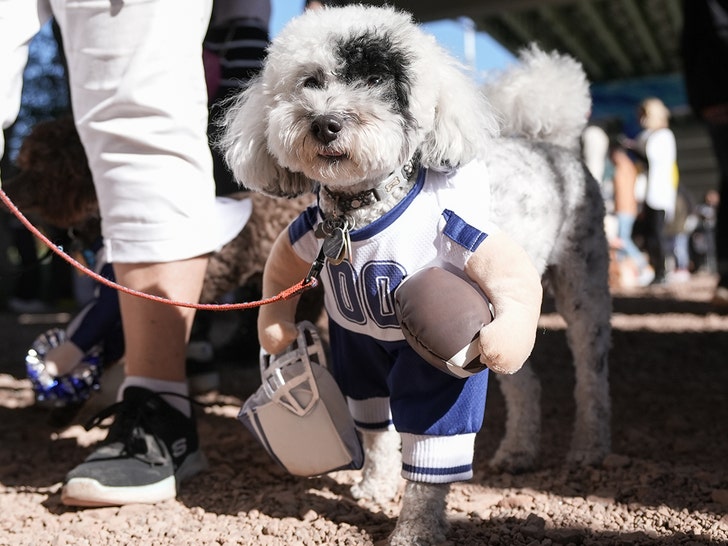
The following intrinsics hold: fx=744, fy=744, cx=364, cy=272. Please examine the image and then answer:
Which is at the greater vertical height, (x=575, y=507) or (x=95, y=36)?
(x=95, y=36)

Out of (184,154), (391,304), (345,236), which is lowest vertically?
(391,304)

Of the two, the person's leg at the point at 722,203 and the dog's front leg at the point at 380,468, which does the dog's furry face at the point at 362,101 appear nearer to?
the dog's front leg at the point at 380,468

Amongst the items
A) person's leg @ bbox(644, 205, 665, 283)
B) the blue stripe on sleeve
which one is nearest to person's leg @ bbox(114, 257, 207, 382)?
the blue stripe on sleeve

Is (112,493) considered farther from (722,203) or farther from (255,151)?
(722,203)

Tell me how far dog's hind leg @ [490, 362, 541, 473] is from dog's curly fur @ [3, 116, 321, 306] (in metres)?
0.82

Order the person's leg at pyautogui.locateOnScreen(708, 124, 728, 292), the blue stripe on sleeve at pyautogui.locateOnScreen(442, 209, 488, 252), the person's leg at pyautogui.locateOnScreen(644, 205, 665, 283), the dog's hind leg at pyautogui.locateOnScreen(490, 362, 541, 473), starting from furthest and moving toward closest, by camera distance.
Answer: the person's leg at pyautogui.locateOnScreen(644, 205, 665, 283), the person's leg at pyautogui.locateOnScreen(708, 124, 728, 292), the dog's hind leg at pyautogui.locateOnScreen(490, 362, 541, 473), the blue stripe on sleeve at pyautogui.locateOnScreen(442, 209, 488, 252)

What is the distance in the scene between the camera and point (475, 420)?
5.49 ft

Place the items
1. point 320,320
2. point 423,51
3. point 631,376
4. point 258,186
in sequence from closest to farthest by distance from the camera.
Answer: point 423,51 < point 258,186 < point 320,320 < point 631,376

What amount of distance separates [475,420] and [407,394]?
17 centimetres

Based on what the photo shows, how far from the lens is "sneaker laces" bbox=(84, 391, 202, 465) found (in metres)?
2.02

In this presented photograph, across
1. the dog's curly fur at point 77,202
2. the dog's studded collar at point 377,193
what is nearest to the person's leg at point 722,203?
the dog's curly fur at point 77,202

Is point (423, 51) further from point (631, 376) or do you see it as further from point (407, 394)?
point (631, 376)

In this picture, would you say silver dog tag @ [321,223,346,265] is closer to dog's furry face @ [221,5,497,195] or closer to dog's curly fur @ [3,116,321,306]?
dog's furry face @ [221,5,497,195]

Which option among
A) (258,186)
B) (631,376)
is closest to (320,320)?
(258,186)
